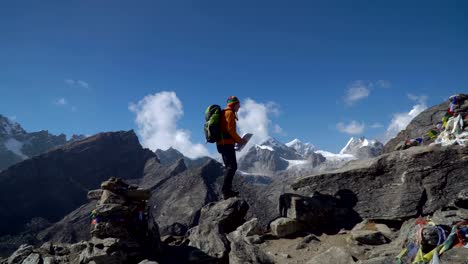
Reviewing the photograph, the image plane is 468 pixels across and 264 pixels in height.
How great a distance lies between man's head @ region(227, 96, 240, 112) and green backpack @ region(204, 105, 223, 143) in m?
0.45

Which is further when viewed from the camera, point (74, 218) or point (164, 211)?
point (74, 218)

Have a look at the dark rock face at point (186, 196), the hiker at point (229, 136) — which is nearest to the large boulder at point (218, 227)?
the hiker at point (229, 136)

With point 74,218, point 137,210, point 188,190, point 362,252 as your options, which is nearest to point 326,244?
point 362,252

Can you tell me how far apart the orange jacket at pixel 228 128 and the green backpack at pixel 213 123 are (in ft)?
0.56

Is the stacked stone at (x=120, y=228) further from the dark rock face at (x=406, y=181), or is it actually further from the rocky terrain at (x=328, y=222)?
the dark rock face at (x=406, y=181)

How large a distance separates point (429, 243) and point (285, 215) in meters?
6.07

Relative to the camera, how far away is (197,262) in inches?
432

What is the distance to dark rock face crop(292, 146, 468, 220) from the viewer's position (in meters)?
11.7

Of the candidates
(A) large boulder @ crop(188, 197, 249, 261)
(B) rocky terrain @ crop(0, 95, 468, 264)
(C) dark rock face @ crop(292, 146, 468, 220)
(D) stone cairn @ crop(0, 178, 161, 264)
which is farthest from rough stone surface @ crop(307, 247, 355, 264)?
(D) stone cairn @ crop(0, 178, 161, 264)

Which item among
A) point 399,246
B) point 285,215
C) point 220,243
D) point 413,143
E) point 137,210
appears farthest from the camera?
point 413,143

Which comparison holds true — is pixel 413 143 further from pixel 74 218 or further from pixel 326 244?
pixel 74 218

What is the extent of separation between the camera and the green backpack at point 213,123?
13.5 m

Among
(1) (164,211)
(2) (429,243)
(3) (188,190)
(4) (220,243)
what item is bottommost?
(2) (429,243)

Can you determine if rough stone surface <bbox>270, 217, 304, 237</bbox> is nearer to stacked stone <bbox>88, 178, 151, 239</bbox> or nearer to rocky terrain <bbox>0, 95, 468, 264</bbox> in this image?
rocky terrain <bbox>0, 95, 468, 264</bbox>
